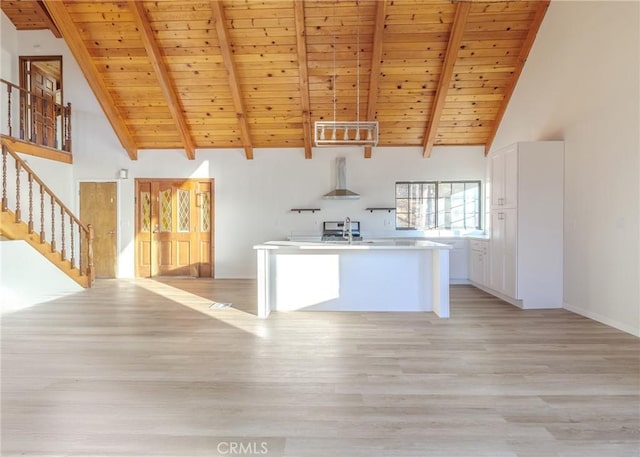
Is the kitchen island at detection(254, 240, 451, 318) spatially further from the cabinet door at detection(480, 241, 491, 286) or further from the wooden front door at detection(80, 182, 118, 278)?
the wooden front door at detection(80, 182, 118, 278)

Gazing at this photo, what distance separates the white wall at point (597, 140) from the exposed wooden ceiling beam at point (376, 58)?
238cm

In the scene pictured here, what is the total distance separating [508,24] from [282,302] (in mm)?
5158

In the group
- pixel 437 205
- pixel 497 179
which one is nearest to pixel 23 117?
pixel 437 205

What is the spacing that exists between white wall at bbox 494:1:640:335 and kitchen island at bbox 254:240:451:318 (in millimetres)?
1824

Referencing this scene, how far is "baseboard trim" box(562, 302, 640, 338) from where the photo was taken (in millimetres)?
3677

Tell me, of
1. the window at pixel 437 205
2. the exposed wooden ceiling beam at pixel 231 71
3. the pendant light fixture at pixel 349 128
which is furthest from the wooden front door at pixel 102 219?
the window at pixel 437 205

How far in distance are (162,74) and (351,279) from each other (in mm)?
4423

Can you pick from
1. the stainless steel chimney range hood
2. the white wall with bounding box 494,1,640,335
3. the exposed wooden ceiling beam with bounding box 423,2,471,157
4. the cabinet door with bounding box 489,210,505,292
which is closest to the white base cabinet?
the cabinet door with bounding box 489,210,505,292

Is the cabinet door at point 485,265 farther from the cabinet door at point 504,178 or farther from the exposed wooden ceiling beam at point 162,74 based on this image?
the exposed wooden ceiling beam at point 162,74

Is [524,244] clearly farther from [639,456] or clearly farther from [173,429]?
[173,429]

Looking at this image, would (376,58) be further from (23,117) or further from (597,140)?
(23,117)

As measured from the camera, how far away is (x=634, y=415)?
7.11 ft

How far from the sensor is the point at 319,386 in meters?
2.54

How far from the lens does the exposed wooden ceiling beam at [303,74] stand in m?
4.93
